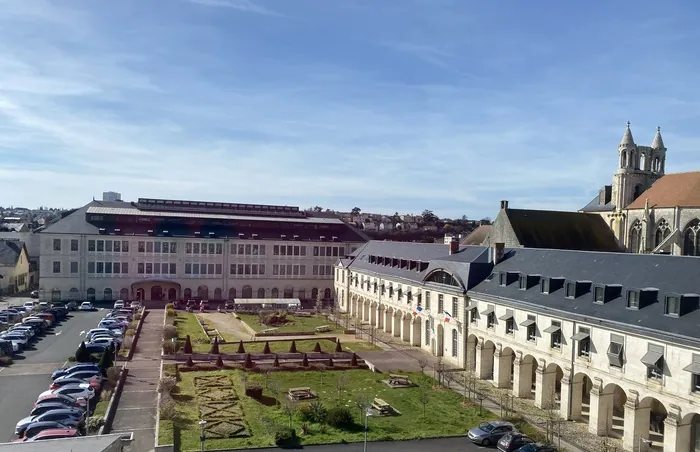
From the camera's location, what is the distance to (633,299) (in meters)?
33.5

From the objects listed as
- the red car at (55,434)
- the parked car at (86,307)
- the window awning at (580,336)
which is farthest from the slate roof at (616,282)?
the parked car at (86,307)

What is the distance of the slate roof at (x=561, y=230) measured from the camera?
203ft

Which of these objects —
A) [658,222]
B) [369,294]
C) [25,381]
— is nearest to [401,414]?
[25,381]

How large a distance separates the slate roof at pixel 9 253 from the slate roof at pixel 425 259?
5566 centimetres

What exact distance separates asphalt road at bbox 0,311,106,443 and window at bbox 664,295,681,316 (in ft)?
122

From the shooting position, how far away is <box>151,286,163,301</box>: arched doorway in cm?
8694

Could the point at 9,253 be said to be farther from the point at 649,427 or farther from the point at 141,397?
the point at 649,427

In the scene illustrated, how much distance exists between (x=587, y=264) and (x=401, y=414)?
17610 mm

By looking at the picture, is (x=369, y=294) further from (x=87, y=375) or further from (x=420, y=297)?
(x=87, y=375)

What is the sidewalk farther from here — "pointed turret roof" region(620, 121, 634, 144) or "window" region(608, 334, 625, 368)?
"pointed turret roof" region(620, 121, 634, 144)

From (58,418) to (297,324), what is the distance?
3921 cm

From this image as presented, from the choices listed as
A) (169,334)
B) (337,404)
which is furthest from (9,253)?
(337,404)

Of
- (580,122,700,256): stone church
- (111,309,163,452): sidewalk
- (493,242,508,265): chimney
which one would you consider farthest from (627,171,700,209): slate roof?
(111,309,163,452): sidewalk

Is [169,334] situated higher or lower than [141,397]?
higher
